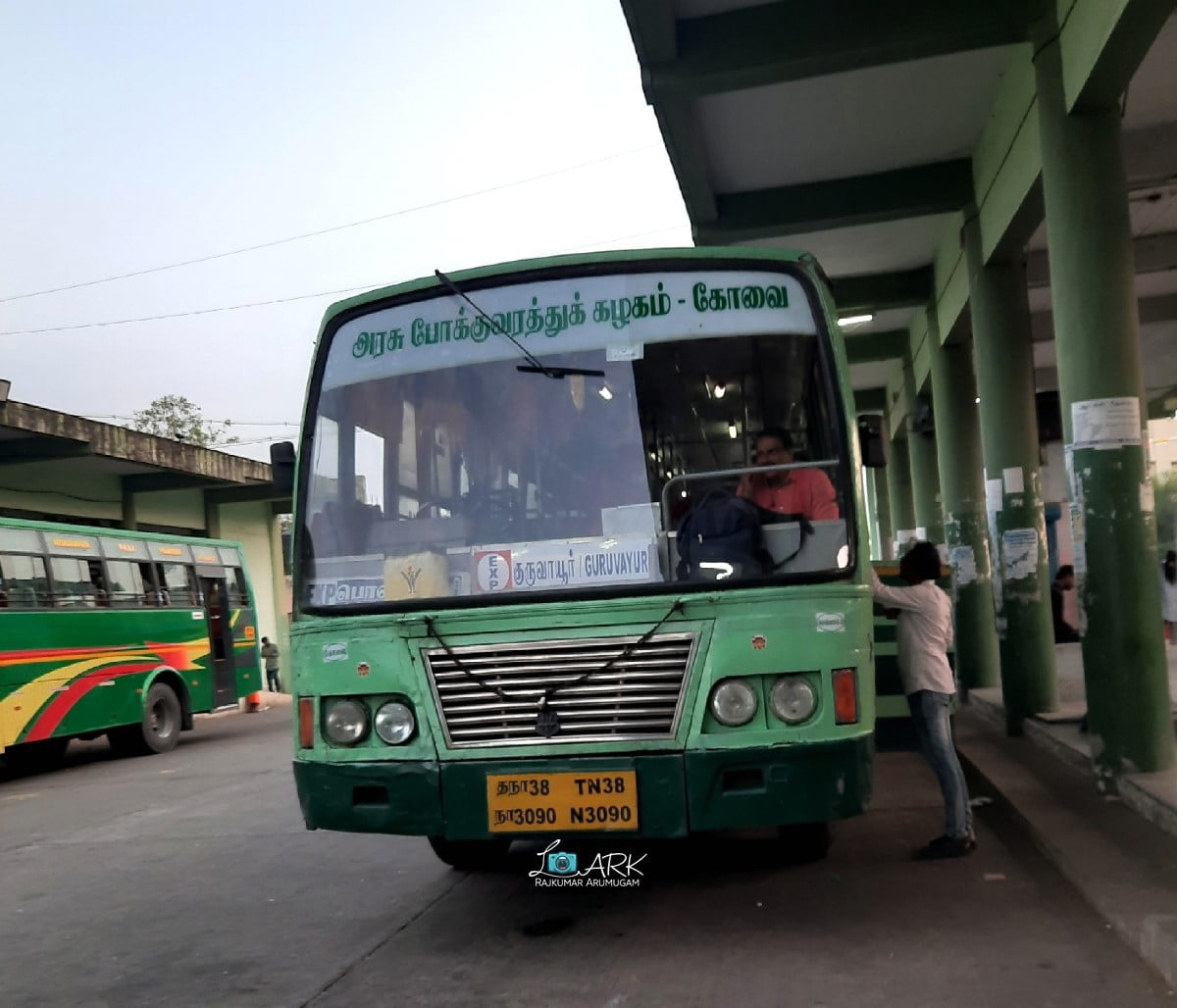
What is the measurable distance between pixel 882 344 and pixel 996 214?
8697 millimetres

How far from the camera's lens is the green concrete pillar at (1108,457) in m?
6.96

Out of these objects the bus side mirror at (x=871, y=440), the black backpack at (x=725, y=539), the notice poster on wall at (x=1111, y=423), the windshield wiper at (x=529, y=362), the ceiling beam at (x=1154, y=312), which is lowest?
the black backpack at (x=725, y=539)

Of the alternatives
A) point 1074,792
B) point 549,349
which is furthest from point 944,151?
point 549,349

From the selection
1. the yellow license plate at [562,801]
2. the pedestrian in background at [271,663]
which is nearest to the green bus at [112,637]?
the pedestrian in background at [271,663]

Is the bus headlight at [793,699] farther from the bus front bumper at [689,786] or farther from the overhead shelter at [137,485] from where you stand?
the overhead shelter at [137,485]

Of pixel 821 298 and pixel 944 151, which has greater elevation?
pixel 944 151

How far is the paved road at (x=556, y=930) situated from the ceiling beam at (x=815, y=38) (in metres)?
4.91

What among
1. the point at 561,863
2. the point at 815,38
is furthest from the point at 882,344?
the point at 561,863

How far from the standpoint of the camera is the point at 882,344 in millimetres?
18672

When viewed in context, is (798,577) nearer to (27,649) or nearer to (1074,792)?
(1074,792)

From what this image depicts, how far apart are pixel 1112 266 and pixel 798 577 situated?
137 inches

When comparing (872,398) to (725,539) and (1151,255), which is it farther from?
(725,539)

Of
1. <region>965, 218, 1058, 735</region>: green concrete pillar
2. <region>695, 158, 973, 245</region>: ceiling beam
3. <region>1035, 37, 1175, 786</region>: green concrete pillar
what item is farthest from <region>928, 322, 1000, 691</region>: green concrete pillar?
<region>1035, 37, 1175, 786</region>: green concrete pillar

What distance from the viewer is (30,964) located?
5492 millimetres
